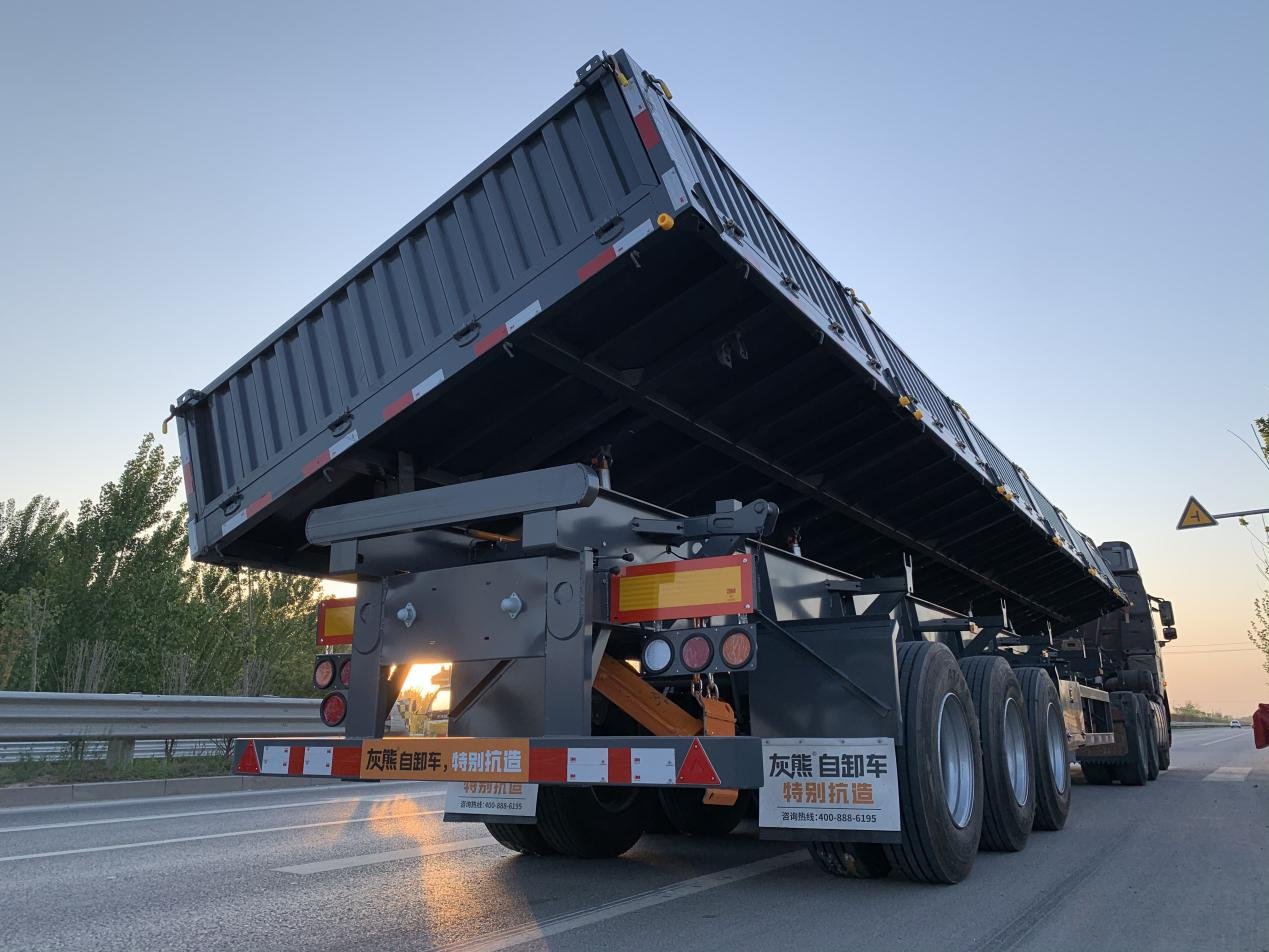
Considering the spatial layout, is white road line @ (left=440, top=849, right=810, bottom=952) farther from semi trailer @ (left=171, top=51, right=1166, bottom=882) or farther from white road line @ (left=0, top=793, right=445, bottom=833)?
white road line @ (left=0, top=793, right=445, bottom=833)

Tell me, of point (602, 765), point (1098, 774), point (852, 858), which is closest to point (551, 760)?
point (602, 765)

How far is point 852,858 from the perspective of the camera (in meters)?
4.79

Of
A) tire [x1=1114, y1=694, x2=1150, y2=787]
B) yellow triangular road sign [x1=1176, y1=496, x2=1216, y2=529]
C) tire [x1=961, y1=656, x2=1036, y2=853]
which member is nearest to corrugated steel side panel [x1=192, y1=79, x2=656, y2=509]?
tire [x1=961, y1=656, x2=1036, y2=853]

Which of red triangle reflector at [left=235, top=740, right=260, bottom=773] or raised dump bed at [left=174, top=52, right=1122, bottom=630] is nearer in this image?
raised dump bed at [left=174, top=52, right=1122, bottom=630]

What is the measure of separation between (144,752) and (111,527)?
932cm

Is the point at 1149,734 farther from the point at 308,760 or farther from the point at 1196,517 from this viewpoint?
the point at 308,760

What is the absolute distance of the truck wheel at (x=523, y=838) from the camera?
587 centimetres

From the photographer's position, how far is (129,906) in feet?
14.7

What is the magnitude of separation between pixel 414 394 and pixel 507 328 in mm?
590

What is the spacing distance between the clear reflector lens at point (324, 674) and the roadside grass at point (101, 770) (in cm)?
649

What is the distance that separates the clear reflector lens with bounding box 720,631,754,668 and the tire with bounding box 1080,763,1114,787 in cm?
1107

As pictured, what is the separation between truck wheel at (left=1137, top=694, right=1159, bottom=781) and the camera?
510 inches

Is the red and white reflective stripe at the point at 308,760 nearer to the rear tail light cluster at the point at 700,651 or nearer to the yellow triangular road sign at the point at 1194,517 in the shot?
the rear tail light cluster at the point at 700,651

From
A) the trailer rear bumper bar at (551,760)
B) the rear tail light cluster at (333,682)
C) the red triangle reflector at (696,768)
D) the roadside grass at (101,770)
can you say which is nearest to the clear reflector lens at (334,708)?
the rear tail light cluster at (333,682)
